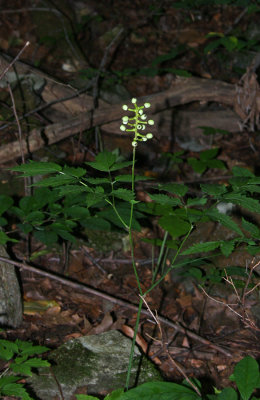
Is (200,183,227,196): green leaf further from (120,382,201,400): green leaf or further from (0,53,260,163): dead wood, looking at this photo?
(0,53,260,163): dead wood

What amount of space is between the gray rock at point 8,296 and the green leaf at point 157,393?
1.33 meters

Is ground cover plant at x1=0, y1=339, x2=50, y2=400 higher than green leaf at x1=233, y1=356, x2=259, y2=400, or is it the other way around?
green leaf at x1=233, y1=356, x2=259, y2=400

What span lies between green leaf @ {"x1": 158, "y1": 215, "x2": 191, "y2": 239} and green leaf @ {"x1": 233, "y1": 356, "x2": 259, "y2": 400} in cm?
82

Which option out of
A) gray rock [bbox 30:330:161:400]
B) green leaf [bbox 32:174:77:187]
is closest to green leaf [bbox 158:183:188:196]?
green leaf [bbox 32:174:77:187]

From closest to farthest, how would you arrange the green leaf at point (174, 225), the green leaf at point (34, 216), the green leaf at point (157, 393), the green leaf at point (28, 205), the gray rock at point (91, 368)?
1. the green leaf at point (157, 393)
2. the gray rock at point (91, 368)
3. the green leaf at point (174, 225)
4. the green leaf at point (34, 216)
5. the green leaf at point (28, 205)

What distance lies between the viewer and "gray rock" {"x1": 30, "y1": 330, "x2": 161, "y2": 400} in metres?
2.00

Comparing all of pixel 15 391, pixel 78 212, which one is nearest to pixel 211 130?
pixel 78 212

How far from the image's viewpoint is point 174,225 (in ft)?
7.40

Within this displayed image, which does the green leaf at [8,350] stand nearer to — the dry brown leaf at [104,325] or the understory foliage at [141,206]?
the understory foliage at [141,206]

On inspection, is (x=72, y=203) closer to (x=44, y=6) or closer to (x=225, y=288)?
(x=225, y=288)

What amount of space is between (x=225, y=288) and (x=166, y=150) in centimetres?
248

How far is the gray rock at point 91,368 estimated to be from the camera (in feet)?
6.57

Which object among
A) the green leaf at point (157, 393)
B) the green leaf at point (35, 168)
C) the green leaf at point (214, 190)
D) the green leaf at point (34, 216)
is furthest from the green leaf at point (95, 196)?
the green leaf at point (34, 216)

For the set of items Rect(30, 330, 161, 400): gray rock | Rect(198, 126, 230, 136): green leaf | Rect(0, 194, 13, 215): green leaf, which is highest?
Rect(198, 126, 230, 136): green leaf
